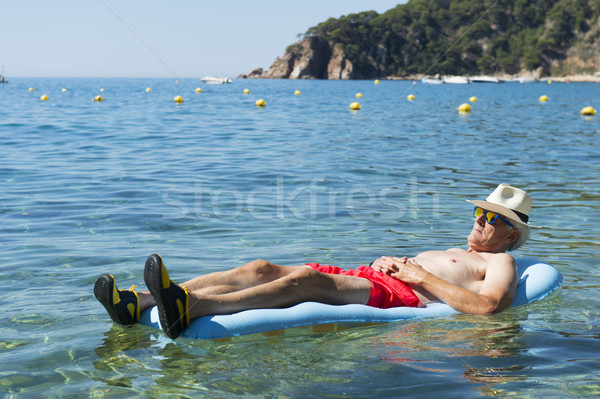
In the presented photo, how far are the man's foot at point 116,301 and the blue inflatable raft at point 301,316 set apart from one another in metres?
0.11

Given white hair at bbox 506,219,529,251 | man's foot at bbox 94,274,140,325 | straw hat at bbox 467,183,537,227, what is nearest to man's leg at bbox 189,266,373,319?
man's foot at bbox 94,274,140,325

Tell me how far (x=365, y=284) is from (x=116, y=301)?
186cm

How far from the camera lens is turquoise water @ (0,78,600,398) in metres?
3.59

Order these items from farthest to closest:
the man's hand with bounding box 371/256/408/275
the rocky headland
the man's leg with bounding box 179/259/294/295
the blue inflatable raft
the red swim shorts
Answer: the rocky headland → the man's hand with bounding box 371/256/408/275 → the red swim shorts → the man's leg with bounding box 179/259/294/295 → the blue inflatable raft

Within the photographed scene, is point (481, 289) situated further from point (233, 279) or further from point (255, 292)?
point (233, 279)

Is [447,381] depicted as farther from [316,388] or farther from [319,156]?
[319,156]

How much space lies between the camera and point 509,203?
16.3 ft

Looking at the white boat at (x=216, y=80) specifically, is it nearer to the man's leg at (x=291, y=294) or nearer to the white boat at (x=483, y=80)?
the white boat at (x=483, y=80)

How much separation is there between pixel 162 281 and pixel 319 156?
10298 millimetres

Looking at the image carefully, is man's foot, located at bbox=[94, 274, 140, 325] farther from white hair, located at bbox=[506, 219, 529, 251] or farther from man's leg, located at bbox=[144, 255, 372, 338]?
white hair, located at bbox=[506, 219, 529, 251]

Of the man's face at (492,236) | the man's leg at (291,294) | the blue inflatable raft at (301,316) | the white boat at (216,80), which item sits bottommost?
the blue inflatable raft at (301,316)

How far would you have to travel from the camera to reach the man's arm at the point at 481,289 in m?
4.44

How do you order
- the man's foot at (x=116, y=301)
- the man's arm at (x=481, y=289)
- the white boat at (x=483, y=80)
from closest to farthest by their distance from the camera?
the man's foot at (x=116, y=301) < the man's arm at (x=481, y=289) < the white boat at (x=483, y=80)

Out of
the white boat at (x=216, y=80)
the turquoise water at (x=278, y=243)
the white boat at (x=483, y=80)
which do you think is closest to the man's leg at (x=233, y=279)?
the turquoise water at (x=278, y=243)
